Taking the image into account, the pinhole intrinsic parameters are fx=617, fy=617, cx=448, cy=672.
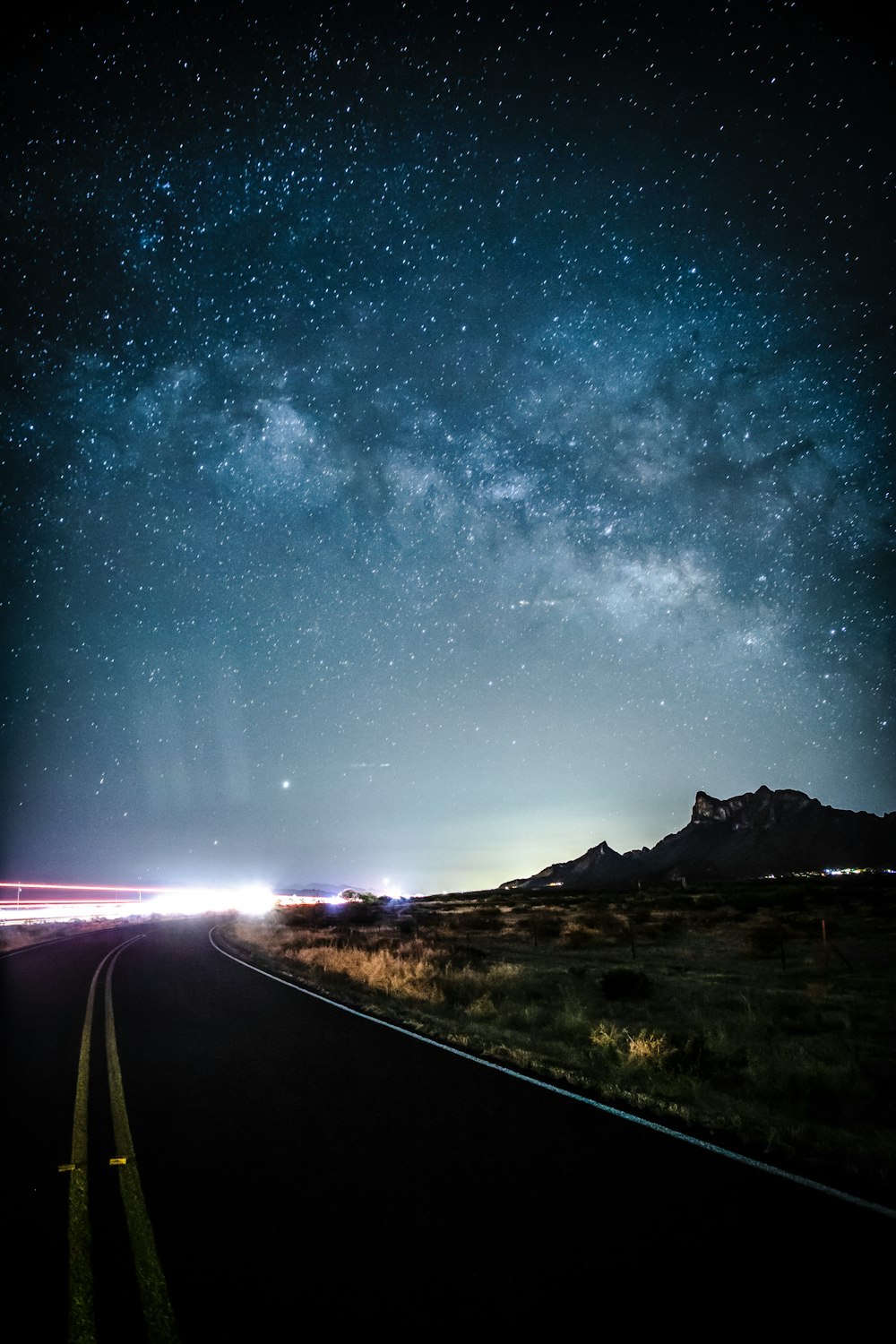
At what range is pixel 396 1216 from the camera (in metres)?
4.11

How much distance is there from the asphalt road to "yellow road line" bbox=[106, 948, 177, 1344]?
2 cm

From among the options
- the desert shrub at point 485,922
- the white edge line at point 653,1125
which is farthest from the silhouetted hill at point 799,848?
the white edge line at point 653,1125

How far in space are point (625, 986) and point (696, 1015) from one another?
276 centimetres

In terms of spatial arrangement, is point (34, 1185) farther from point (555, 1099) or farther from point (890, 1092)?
point (890, 1092)

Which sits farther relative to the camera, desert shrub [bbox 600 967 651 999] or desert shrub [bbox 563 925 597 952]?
desert shrub [bbox 563 925 597 952]

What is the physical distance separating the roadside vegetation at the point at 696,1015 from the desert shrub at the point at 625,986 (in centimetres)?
4

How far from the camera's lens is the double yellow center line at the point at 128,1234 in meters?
3.08

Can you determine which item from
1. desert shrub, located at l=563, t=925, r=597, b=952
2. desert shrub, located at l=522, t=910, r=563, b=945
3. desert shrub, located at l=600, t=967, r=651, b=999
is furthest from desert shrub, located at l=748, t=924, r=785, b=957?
desert shrub, located at l=522, t=910, r=563, b=945

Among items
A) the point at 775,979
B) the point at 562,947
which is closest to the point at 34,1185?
the point at 775,979

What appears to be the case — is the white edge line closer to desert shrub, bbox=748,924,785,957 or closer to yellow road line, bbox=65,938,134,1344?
yellow road line, bbox=65,938,134,1344

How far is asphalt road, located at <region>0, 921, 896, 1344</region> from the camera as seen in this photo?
3.17 meters

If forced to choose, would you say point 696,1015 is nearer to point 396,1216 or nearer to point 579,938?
point 396,1216

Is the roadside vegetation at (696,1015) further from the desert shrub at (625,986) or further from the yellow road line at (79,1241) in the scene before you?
the yellow road line at (79,1241)

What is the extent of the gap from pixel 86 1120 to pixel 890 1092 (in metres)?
10.00
